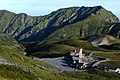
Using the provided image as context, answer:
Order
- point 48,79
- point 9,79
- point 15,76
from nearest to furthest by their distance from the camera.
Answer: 1. point 9,79
2. point 15,76
3. point 48,79

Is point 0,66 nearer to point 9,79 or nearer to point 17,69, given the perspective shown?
point 17,69

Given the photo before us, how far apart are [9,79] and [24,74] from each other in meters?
22.8

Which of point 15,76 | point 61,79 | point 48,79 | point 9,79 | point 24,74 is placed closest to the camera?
point 9,79

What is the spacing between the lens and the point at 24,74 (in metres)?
142

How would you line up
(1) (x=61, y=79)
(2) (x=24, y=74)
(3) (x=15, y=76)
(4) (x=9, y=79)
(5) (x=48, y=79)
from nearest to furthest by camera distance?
(4) (x=9, y=79) < (3) (x=15, y=76) < (2) (x=24, y=74) < (5) (x=48, y=79) < (1) (x=61, y=79)

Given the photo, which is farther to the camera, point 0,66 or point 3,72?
point 0,66

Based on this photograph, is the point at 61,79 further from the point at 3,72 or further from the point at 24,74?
the point at 3,72

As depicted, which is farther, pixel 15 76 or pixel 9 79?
pixel 15 76

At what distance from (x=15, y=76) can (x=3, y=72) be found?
197 inches

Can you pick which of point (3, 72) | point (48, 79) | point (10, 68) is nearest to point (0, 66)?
point (10, 68)

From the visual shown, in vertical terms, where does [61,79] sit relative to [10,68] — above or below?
below

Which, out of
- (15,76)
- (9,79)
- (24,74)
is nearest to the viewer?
(9,79)

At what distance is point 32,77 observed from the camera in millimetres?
142375

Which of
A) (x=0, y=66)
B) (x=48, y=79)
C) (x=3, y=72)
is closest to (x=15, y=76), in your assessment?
(x=3, y=72)
